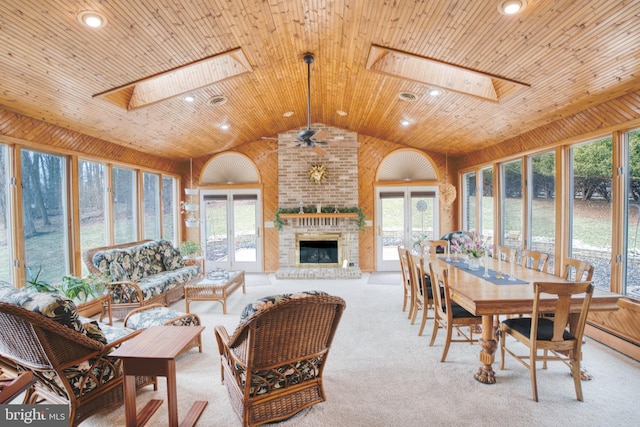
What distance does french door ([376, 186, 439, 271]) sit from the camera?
7.61m

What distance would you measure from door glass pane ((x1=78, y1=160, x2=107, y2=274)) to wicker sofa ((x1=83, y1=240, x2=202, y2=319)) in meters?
0.29

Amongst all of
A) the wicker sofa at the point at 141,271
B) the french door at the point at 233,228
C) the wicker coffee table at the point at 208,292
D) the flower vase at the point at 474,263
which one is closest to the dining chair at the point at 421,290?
A: the flower vase at the point at 474,263

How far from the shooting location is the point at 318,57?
4.18 m

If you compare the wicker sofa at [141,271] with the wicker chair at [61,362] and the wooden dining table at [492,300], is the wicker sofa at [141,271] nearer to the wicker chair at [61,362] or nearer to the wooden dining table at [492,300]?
the wicker chair at [61,362]

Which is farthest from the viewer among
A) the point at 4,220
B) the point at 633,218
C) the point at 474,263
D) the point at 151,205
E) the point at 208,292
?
the point at 151,205

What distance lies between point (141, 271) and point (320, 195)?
406cm

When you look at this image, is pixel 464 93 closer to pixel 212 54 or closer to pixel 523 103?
pixel 523 103

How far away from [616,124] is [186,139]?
21.5 feet

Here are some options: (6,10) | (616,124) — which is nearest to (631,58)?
(616,124)

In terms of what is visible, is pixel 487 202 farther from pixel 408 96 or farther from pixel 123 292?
pixel 123 292

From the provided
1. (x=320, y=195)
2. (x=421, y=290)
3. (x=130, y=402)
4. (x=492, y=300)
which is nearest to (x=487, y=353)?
(x=492, y=300)

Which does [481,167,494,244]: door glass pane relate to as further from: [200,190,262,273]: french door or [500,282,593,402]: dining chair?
[200,190,262,273]: french door

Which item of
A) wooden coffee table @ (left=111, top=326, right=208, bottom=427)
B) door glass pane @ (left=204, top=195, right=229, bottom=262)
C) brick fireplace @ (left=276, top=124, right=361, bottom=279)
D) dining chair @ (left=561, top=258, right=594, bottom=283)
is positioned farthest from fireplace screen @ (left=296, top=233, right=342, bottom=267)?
wooden coffee table @ (left=111, top=326, right=208, bottom=427)

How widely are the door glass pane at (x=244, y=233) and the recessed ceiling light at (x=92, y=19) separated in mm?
5280
